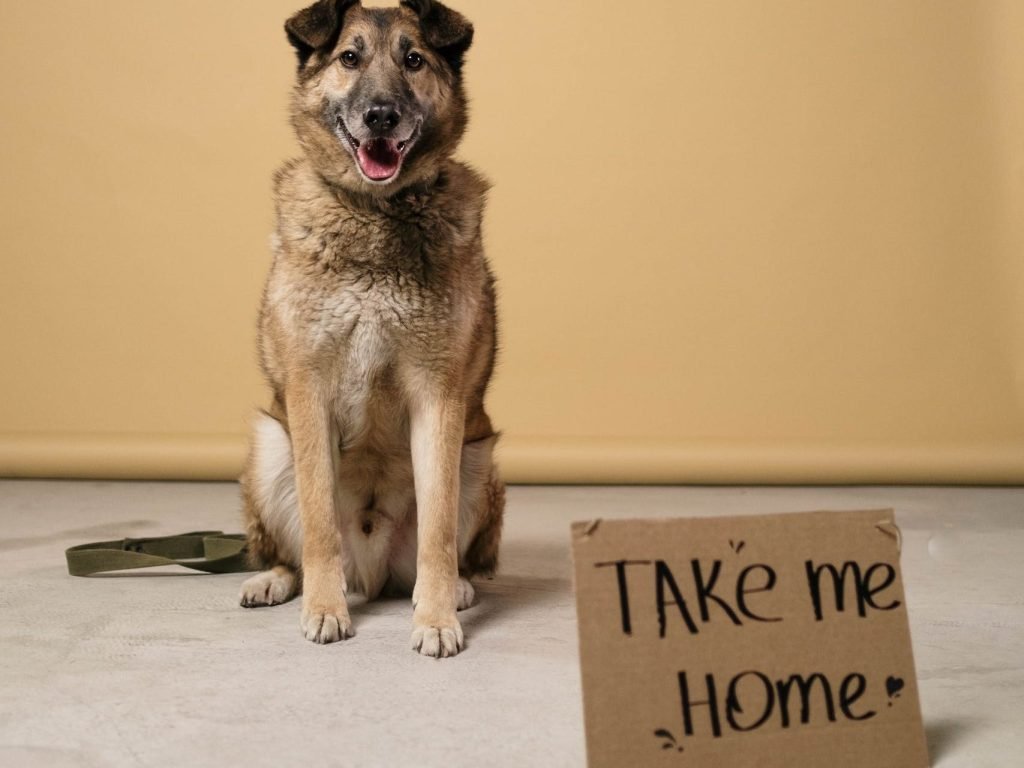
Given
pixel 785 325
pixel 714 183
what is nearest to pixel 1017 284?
pixel 785 325

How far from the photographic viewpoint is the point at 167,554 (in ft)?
9.70

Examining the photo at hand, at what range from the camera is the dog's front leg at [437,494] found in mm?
2322

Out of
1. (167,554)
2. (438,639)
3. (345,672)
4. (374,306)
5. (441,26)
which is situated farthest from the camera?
(167,554)

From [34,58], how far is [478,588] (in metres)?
3.44

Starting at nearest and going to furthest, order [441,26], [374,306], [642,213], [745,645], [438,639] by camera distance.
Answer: [745,645] < [438,639] < [374,306] < [441,26] < [642,213]

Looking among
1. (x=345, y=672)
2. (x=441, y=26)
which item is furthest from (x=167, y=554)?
(x=441, y=26)

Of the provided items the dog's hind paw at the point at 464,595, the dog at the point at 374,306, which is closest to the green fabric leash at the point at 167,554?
the dog at the point at 374,306

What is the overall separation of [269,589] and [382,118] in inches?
46.0

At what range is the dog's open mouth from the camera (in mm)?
2371

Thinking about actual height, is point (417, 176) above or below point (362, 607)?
above

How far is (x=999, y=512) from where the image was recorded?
3984mm

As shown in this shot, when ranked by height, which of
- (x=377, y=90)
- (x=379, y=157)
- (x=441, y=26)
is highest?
(x=441, y=26)

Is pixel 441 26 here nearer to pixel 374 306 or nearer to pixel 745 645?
pixel 374 306

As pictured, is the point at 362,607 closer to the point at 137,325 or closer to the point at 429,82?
the point at 429,82
